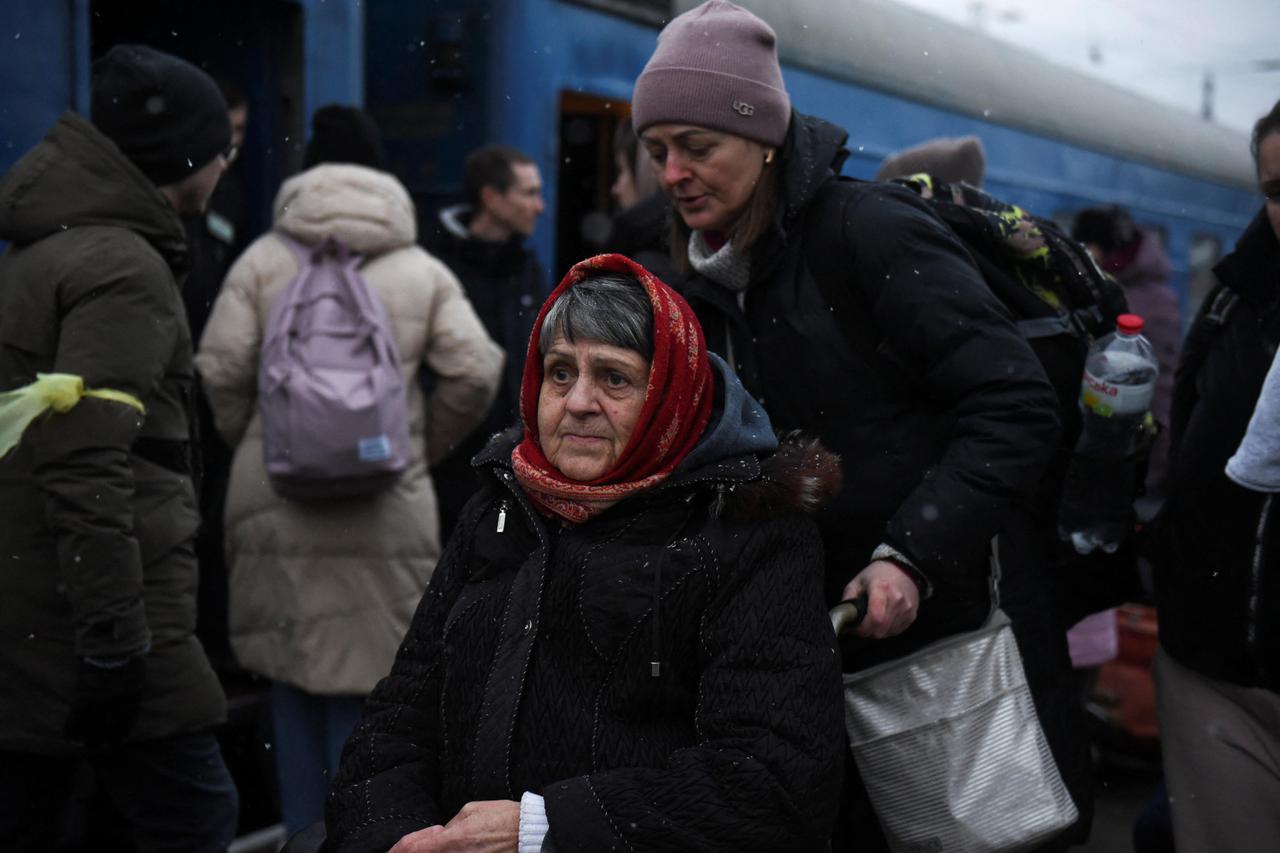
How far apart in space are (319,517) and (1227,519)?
236 centimetres

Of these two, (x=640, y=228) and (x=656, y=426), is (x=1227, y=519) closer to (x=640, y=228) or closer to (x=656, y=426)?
(x=656, y=426)

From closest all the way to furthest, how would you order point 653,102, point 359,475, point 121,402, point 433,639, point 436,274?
point 433,639, point 653,102, point 121,402, point 359,475, point 436,274

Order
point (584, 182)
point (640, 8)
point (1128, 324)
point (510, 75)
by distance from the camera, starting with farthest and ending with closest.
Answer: point (584, 182), point (640, 8), point (510, 75), point (1128, 324)

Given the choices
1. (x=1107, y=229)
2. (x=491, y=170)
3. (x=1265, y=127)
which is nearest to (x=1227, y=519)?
(x=1265, y=127)

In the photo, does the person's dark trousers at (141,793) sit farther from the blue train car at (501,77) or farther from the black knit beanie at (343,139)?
the black knit beanie at (343,139)

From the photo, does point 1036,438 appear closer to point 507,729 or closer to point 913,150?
point 507,729

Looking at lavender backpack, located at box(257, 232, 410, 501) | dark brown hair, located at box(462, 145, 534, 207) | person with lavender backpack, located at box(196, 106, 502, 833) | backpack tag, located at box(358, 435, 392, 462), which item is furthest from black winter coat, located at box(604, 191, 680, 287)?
dark brown hair, located at box(462, 145, 534, 207)

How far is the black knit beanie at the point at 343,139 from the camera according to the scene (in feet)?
13.9

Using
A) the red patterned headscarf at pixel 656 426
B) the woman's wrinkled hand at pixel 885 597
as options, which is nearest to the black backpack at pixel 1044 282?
the red patterned headscarf at pixel 656 426

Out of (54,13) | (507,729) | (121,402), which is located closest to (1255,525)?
(507,729)

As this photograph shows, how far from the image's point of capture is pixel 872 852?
2422 millimetres

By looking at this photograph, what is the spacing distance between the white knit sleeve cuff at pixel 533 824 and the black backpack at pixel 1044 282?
3.54ft

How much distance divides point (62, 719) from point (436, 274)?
176cm

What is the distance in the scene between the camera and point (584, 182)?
23.7ft
